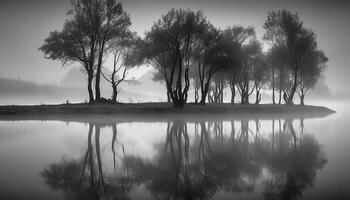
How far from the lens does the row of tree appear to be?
5231 centimetres

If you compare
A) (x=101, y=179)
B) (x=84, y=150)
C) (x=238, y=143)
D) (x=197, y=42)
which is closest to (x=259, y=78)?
(x=197, y=42)

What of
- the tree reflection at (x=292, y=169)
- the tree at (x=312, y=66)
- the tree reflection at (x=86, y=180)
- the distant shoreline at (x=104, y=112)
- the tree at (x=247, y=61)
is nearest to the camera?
the tree reflection at (x=86, y=180)

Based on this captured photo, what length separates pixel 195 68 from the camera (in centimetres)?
8131

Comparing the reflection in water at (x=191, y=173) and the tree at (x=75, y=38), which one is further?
the tree at (x=75, y=38)

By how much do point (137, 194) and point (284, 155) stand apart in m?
7.95

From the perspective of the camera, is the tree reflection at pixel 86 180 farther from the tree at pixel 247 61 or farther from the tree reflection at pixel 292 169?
the tree at pixel 247 61

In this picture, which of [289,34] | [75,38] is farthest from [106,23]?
[289,34]

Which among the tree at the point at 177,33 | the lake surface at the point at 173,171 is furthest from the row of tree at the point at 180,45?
the lake surface at the point at 173,171

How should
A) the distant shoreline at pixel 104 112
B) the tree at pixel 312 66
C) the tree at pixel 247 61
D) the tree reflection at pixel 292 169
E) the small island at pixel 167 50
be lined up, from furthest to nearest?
1. the tree at pixel 312 66
2. the tree at pixel 247 61
3. the small island at pixel 167 50
4. the distant shoreline at pixel 104 112
5. the tree reflection at pixel 292 169

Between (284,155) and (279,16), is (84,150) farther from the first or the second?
(279,16)

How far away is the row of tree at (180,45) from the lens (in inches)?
2060

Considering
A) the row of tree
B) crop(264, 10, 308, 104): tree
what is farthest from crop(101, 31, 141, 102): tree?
crop(264, 10, 308, 104): tree

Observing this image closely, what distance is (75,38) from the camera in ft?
174

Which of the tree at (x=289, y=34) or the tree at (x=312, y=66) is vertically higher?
the tree at (x=289, y=34)
